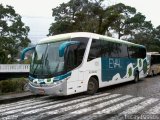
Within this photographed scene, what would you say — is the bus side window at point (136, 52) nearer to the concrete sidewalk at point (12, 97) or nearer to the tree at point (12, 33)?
the concrete sidewalk at point (12, 97)

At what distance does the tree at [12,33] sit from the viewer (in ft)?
142

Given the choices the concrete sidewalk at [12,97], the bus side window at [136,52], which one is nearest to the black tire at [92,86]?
the concrete sidewalk at [12,97]

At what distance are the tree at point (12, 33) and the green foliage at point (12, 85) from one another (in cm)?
2650

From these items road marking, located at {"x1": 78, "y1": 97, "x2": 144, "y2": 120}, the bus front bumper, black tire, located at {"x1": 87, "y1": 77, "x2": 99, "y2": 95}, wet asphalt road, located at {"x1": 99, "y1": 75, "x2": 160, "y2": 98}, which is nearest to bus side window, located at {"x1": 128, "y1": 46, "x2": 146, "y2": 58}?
wet asphalt road, located at {"x1": 99, "y1": 75, "x2": 160, "y2": 98}

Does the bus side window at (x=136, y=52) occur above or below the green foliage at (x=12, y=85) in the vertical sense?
above

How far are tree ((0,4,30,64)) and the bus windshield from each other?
2878 cm

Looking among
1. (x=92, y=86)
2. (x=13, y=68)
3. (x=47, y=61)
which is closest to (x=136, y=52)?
(x=92, y=86)

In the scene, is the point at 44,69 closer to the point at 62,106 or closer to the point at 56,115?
the point at 62,106

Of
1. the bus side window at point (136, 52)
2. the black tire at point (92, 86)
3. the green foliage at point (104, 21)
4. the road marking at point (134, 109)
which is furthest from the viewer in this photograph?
the green foliage at point (104, 21)

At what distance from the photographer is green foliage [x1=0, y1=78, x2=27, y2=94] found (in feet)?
50.8

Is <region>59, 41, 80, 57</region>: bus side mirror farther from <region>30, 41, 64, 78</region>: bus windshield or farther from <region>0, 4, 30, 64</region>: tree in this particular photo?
<region>0, 4, 30, 64</region>: tree

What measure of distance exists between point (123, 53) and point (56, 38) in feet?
20.1

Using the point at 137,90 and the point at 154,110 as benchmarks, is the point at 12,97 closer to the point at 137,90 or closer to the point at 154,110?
the point at 154,110

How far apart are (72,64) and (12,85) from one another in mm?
4201
